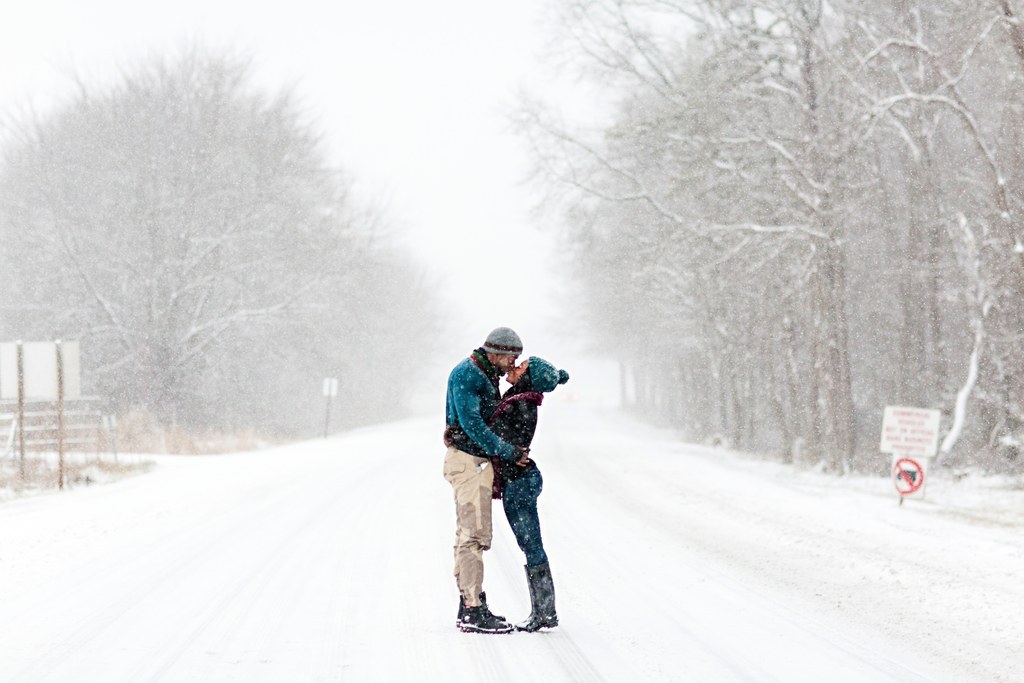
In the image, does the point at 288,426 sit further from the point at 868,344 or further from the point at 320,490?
the point at 320,490

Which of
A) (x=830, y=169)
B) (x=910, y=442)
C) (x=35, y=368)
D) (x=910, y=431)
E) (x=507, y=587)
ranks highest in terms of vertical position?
(x=830, y=169)

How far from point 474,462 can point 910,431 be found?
10.8 metres

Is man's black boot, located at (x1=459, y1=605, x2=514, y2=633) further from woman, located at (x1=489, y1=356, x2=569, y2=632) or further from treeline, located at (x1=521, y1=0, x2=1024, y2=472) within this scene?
treeline, located at (x1=521, y1=0, x2=1024, y2=472)

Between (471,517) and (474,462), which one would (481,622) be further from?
(474,462)

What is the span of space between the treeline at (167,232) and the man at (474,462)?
28280 mm

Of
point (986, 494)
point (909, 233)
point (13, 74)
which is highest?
point (13, 74)

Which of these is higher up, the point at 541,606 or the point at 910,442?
the point at 910,442

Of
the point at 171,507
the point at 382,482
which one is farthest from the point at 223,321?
the point at 171,507

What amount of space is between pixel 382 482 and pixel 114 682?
12.1 m

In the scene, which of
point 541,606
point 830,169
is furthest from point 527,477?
point 830,169

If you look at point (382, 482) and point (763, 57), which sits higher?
point (763, 57)

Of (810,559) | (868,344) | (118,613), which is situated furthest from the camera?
(868,344)

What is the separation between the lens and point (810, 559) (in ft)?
34.3

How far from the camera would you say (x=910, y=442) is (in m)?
16.0
